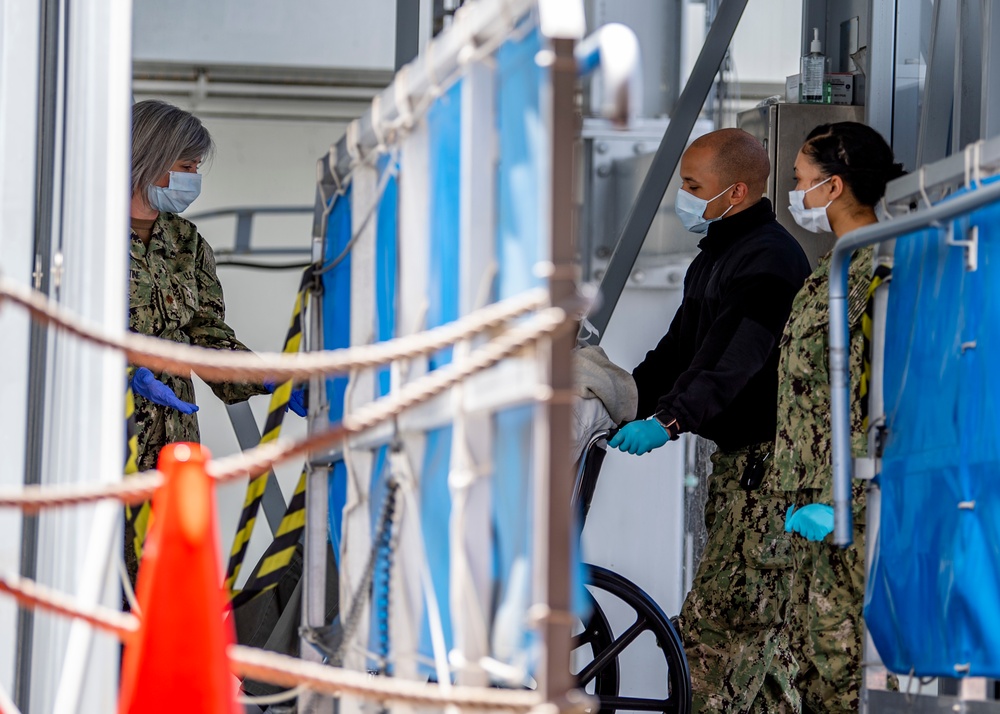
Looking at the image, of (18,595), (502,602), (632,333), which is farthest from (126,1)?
(632,333)

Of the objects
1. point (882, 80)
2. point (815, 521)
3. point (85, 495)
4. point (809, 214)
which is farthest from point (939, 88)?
point (85, 495)

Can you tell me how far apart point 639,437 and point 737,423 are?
419 mm

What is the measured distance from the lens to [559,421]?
1.40 metres

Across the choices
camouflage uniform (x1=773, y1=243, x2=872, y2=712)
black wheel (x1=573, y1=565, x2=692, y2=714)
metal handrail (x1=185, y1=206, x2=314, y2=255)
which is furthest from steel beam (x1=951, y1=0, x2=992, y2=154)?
metal handrail (x1=185, y1=206, x2=314, y2=255)

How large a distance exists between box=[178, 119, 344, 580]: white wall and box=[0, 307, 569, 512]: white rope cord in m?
3.94

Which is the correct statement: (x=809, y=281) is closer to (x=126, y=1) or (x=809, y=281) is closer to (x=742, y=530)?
(x=742, y=530)

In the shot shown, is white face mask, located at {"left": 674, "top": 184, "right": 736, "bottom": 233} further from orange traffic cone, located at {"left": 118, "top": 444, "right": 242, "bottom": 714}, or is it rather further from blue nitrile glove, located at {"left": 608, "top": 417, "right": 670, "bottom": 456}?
orange traffic cone, located at {"left": 118, "top": 444, "right": 242, "bottom": 714}

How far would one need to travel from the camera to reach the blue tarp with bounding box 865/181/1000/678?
242 cm

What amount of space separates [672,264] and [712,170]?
79 centimetres

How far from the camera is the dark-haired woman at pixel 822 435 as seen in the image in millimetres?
3143

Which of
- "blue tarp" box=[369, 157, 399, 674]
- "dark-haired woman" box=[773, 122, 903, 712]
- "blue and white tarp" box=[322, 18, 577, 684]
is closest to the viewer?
"blue and white tarp" box=[322, 18, 577, 684]

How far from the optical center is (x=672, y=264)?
15.7 ft

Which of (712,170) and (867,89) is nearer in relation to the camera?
(712,170)

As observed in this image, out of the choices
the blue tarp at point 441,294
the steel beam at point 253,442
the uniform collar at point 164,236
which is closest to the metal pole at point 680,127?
the uniform collar at point 164,236
